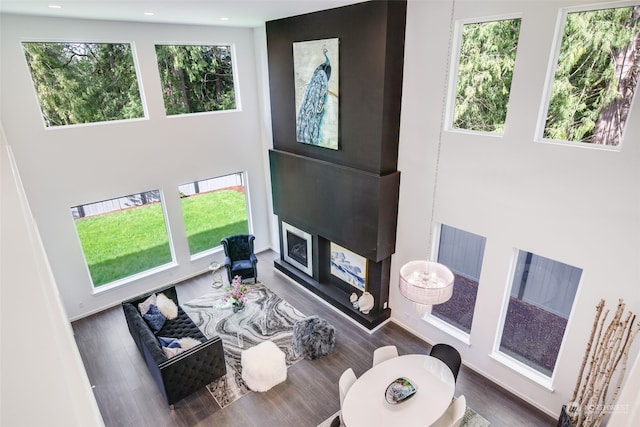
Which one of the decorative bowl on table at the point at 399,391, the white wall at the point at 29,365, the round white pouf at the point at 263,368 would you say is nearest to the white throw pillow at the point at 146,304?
the round white pouf at the point at 263,368

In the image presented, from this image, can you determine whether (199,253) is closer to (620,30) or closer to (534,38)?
(534,38)

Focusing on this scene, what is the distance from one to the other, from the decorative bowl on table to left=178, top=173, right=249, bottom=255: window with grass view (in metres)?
5.74

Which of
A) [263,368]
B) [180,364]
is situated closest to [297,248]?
[263,368]

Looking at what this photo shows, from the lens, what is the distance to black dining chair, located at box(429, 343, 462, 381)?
5.24 meters

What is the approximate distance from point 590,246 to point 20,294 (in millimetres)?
5189

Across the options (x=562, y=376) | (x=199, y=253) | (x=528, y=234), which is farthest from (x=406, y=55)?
(x=199, y=253)

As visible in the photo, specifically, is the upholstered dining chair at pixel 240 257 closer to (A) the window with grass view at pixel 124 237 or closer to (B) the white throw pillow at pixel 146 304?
(A) the window with grass view at pixel 124 237

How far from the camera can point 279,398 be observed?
18.3 ft

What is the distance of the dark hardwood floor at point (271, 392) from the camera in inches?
206

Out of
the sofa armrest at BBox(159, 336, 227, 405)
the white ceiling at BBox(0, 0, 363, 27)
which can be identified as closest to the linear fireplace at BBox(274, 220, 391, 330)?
the sofa armrest at BBox(159, 336, 227, 405)

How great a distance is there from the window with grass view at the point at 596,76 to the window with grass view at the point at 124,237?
23.3 feet

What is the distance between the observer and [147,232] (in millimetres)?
9453

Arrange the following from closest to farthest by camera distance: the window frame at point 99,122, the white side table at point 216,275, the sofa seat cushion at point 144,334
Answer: the sofa seat cushion at point 144,334, the window frame at point 99,122, the white side table at point 216,275

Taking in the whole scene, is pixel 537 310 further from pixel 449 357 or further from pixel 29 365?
pixel 29 365
